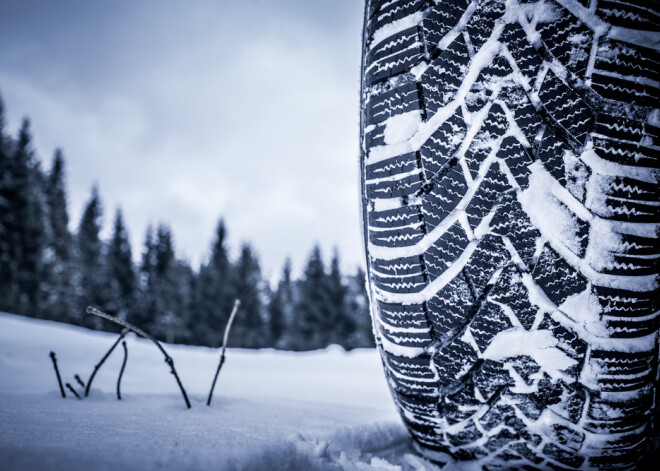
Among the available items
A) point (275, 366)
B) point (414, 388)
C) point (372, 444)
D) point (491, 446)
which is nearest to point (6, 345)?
point (275, 366)

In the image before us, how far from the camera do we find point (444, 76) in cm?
53

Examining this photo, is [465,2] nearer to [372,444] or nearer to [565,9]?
[565,9]

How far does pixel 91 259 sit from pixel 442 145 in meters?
29.8

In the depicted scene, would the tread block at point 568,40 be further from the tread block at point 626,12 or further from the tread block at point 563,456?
the tread block at point 563,456

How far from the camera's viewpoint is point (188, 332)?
1011 inches

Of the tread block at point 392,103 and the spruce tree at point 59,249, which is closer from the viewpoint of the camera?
the tread block at point 392,103

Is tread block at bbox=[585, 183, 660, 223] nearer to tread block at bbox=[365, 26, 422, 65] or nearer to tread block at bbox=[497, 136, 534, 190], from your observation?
tread block at bbox=[497, 136, 534, 190]

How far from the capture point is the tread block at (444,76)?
522 millimetres

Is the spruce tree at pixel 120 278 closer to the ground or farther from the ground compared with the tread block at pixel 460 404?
farther from the ground

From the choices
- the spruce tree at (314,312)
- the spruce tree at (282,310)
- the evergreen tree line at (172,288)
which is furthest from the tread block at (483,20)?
the spruce tree at (282,310)

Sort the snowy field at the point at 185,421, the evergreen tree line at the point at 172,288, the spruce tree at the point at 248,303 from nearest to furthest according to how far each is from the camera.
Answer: the snowy field at the point at 185,421 → the evergreen tree line at the point at 172,288 → the spruce tree at the point at 248,303

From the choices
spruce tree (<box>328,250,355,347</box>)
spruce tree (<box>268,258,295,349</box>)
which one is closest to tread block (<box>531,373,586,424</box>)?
spruce tree (<box>328,250,355,347</box>)

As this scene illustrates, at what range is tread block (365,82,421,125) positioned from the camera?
0.55 m

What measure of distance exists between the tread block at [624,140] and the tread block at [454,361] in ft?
1.09
